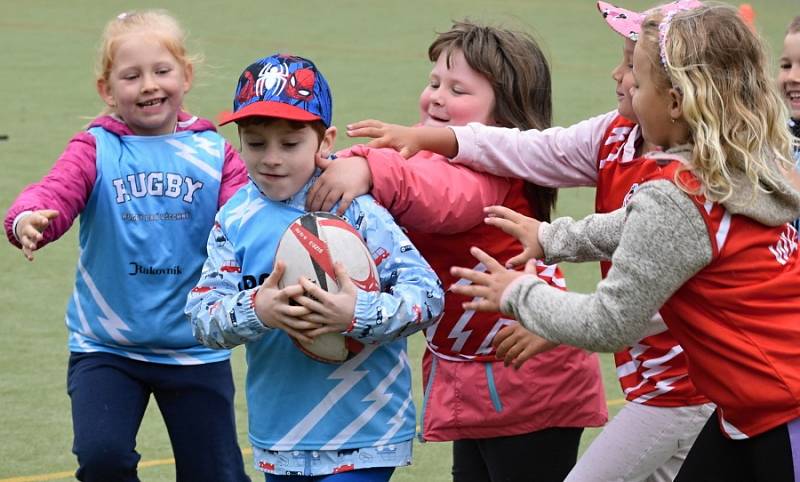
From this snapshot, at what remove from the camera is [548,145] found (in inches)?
169

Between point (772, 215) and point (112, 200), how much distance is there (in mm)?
2202

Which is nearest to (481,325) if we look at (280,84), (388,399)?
(388,399)

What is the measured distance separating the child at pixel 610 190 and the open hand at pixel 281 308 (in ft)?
2.04

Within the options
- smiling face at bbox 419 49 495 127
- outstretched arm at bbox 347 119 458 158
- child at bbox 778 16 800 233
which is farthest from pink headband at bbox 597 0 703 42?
child at bbox 778 16 800 233

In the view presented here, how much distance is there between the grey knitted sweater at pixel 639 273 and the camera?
3.35 meters

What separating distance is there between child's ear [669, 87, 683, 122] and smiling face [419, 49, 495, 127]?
104 centimetres

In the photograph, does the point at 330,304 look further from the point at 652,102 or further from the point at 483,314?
the point at 652,102

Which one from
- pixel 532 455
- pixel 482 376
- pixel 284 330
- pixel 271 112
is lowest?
pixel 532 455

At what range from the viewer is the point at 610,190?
164 inches

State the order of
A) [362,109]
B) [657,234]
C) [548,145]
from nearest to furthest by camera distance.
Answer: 1. [657,234]
2. [548,145]
3. [362,109]

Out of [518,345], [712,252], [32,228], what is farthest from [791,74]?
[32,228]

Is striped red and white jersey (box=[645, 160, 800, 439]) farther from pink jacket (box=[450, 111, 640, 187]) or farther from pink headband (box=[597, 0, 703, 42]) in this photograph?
pink jacket (box=[450, 111, 640, 187])

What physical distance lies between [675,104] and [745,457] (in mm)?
901

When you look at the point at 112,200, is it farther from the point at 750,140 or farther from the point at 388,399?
the point at 750,140
